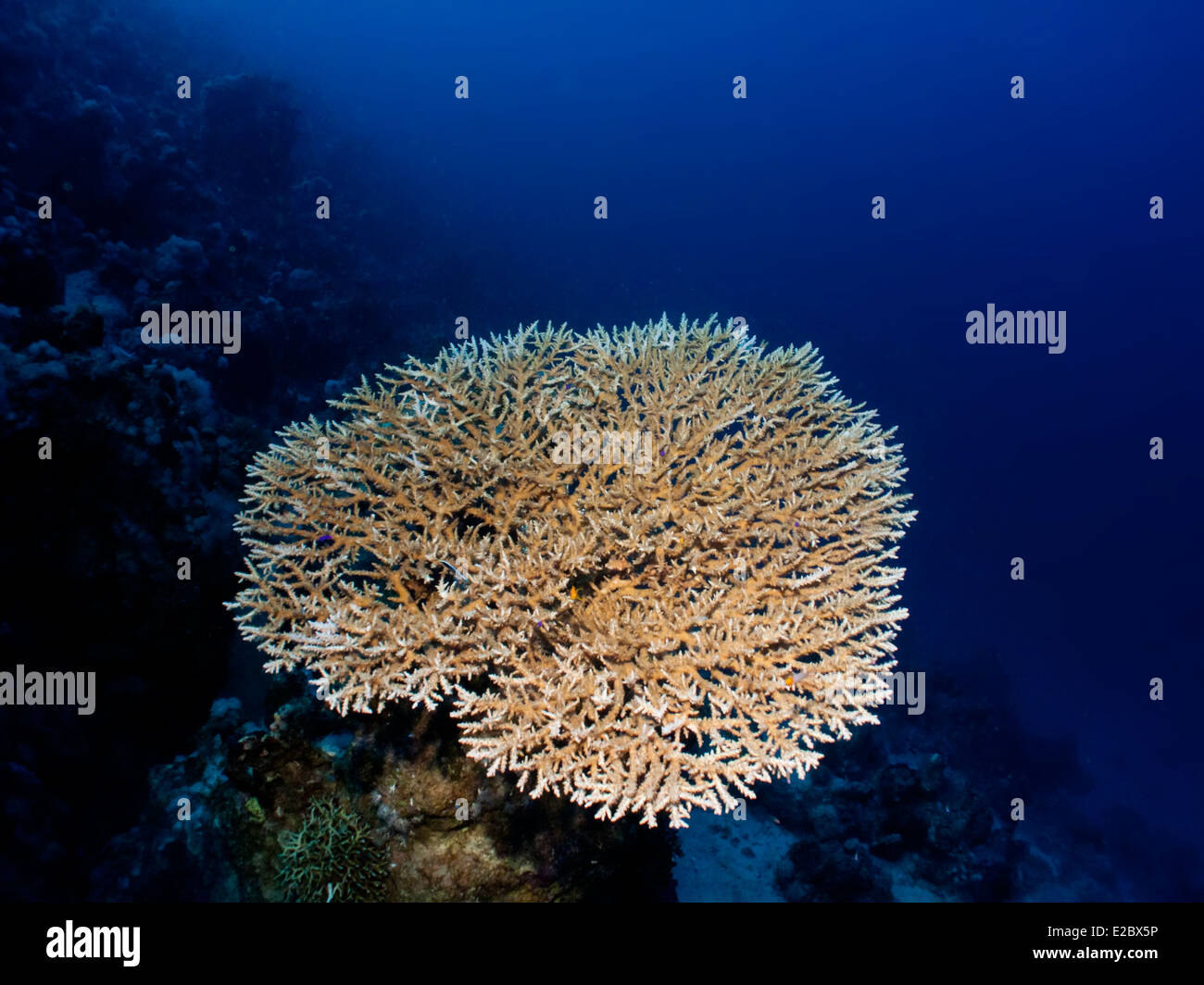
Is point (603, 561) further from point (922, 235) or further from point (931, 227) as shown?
point (931, 227)

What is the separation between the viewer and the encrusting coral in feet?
9.68

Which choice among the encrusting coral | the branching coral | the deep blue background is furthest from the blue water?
the branching coral

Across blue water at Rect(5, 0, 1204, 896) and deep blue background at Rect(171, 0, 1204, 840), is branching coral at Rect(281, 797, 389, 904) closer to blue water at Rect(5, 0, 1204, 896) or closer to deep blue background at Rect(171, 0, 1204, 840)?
blue water at Rect(5, 0, 1204, 896)

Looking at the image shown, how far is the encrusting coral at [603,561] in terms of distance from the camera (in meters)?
2.95

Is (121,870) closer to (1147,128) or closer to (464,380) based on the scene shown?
(464,380)

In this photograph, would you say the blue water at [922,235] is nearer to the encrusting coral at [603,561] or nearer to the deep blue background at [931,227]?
the deep blue background at [931,227]

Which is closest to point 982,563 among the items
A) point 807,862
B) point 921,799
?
point 921,799

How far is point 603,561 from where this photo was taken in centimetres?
373

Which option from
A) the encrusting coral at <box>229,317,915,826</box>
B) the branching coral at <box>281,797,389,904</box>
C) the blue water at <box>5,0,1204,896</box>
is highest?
the blue water at <box>5,0,1204,896</box>

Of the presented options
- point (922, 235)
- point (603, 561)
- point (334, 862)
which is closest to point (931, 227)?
point (922, 235)

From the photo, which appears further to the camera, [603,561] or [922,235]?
[922,235]

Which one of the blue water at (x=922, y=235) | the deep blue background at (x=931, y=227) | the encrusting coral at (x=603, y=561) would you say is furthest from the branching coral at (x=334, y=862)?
the deep blue background at (x=931, y=227)

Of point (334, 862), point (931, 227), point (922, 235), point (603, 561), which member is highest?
point (931, 227)

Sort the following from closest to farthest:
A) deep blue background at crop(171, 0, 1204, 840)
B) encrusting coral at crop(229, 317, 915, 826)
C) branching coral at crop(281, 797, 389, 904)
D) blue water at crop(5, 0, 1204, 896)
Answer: encrusting coral at crop(229, 317, 915, 826) → branching coral at crop(281, 797, 389, 904) → blue water at crop(5, 0, 1204, 896) → deep blue background at crop(171, 0, 1204, 840)
